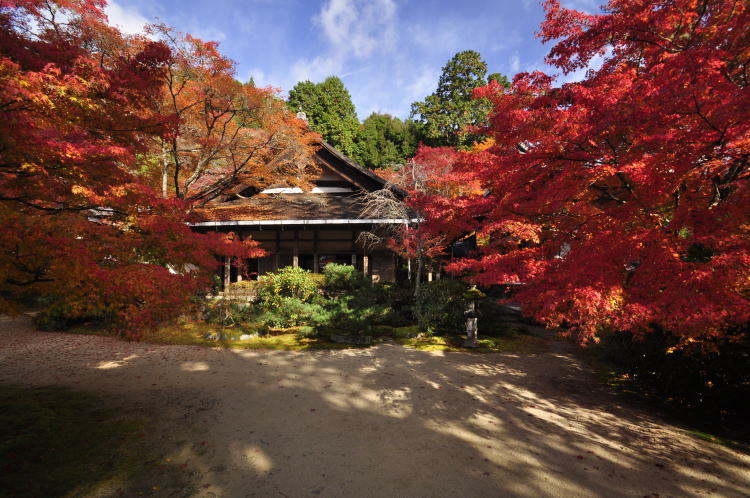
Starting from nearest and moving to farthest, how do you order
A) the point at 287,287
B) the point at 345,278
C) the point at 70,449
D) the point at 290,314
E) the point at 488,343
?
the point at 70,449 < the point at 488,343 < the point at 290,314 < the point at 287,287 < the point at 345,278

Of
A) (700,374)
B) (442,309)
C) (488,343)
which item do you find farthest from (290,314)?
(700,374)

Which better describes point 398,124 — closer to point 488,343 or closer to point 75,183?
point 488,343

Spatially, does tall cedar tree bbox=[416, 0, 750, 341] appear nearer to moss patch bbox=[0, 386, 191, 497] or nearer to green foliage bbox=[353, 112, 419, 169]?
moss patch bbox=[0, 386, 191, 497]

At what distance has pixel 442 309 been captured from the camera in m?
9.30

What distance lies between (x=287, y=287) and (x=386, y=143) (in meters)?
26.8

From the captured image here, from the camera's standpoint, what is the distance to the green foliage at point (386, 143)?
3222 cm

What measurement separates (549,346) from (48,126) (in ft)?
34.2

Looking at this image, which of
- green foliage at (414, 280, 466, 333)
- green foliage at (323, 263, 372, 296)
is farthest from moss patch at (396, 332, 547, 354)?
green foliage at (323, 263, 372, 296)

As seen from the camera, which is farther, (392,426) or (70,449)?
(392,426)

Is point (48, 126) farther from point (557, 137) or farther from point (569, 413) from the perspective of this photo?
point (569, 413)

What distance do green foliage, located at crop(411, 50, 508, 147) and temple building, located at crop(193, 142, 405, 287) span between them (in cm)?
1746

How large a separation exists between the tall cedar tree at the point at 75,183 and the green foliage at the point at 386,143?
27.4 metres

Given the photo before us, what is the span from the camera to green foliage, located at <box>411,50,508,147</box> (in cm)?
2947

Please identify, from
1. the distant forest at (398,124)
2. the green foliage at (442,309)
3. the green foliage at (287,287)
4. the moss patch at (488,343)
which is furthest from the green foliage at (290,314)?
the distant forest at (398,124)
